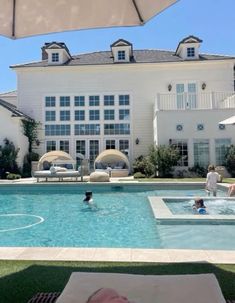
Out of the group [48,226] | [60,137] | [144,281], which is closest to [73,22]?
[144,281]

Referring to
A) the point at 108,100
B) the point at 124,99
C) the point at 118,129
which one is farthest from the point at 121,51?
the point at 118,129

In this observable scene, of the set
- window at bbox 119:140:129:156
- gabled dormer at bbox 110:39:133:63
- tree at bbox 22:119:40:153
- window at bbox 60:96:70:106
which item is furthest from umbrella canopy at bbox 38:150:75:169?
gabled dormer at bbox 110:39:133:63

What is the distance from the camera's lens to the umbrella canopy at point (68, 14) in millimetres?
4309

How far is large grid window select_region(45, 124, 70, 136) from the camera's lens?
1048 inches

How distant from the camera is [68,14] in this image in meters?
4.49

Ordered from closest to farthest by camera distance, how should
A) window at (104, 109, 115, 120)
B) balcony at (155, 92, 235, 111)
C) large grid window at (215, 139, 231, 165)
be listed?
large grid window at (215, 139, 231, 165) → balcony at (155, 92, 235, 111) → window at (104, 109, 115, 120)

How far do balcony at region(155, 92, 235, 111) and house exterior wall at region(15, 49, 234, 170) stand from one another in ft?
7.24

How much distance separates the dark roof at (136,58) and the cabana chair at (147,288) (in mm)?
24953

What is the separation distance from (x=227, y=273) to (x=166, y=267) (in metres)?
0.76

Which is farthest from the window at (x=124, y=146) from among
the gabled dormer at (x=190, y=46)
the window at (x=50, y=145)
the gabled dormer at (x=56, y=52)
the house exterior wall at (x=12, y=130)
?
the gabled dormer at (x=56, y=52)

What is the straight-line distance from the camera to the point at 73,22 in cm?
458

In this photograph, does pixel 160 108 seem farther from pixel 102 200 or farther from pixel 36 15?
pixel 36 15

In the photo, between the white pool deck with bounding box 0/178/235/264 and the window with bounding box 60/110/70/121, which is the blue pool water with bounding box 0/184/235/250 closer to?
the white pool deck with bounding box 0/178/235/264

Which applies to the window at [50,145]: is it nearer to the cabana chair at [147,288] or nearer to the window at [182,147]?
the window at [182,147]
